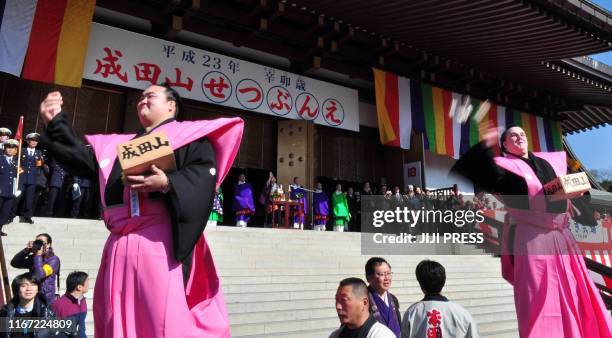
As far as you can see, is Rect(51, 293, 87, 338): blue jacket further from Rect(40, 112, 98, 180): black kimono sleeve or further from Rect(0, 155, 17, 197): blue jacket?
Rect(0, 155, 17, 197): blue jacket

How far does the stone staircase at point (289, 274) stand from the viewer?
5.02 metres

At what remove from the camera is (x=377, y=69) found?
37.2 feet

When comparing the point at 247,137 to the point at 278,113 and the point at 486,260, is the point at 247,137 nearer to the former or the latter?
the point at 278,113

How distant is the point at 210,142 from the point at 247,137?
9.16 meters

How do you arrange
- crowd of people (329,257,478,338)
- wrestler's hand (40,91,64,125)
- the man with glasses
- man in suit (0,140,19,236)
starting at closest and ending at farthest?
wrestler's hand (40,91,64,125) < crowd of people (329,257,478,338) < the man with glasses < man in suit (0,140,19,236)

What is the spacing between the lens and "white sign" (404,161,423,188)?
40.1 ft

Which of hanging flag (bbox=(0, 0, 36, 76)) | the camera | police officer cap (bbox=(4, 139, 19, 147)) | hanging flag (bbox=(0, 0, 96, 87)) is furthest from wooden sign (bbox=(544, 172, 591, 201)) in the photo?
hanging flag (bbox=(0, 0, 36, 76))

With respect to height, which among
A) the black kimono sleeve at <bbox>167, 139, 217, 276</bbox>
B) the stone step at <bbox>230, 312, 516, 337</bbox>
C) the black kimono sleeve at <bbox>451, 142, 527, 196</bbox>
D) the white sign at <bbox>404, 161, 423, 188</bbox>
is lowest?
the stone step at <bbox>230, 312, 516, 337</bbox>

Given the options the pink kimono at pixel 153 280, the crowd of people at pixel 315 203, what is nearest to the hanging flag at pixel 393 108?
the crowd of people at pixel 315 203

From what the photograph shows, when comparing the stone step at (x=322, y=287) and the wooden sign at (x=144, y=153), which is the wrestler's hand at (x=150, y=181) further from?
the stone step at (x=322, y=287)

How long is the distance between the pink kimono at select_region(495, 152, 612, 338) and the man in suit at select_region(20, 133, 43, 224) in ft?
21.0

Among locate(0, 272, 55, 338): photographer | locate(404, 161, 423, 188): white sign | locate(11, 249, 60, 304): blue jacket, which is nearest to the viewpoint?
locate(0, 272, 55, 338): photographer

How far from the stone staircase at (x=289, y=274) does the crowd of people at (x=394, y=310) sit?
193cm

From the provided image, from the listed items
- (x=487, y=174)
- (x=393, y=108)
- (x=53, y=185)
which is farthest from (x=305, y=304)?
(x=393, y=108)
